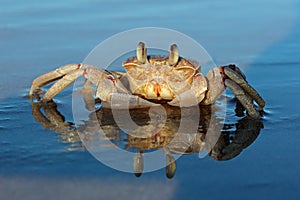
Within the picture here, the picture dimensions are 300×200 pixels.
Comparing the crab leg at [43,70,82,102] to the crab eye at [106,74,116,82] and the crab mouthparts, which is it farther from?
the crab mouthparts

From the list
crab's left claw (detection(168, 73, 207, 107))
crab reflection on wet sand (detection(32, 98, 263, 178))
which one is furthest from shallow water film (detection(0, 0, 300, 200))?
crab's left claw (detection(168, 73, 207, 107))

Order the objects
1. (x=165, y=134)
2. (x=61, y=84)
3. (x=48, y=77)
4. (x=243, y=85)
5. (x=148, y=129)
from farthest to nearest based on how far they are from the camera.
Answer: (x=48, y=77) < (x=61, y=84) < (x=243, y=85) < (x=148, y=129) < (x=165, y=134)

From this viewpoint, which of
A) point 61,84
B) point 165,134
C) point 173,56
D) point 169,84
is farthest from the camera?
point 61,84

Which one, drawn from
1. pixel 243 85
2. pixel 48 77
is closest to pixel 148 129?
pixel 243 85

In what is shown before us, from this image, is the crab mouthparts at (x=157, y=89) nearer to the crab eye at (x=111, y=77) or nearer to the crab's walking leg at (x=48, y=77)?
the crab eye at (x=111, y=77)

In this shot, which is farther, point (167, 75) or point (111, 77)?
point (111, 77)

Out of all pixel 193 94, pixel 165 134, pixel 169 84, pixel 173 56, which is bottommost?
pixel 165 134

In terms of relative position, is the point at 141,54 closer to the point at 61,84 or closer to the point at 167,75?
the point at 167,75

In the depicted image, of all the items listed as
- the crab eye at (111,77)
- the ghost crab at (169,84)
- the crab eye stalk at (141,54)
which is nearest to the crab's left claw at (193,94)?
the ghost crab at (169,84)
